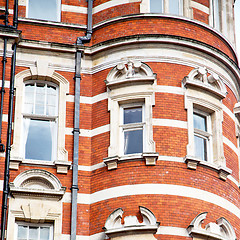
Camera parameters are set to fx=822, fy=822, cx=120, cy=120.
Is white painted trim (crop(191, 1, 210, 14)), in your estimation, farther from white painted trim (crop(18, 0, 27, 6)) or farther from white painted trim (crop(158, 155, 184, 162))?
white painted trim (crop(158, 155, 184, 162))

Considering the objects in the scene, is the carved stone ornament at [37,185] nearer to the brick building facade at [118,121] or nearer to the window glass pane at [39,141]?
the brick building facade at [118,121]

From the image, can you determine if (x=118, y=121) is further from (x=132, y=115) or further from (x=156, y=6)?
(x=156, y=6)

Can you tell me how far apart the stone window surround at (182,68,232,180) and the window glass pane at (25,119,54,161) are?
12.8ft

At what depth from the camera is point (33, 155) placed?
74.3 ft

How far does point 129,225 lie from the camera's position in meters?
21.1

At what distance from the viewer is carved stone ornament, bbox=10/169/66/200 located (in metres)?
21.7

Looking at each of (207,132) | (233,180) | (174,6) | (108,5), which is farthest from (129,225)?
(174,6)

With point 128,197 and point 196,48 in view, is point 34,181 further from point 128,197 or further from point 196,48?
point 196,48

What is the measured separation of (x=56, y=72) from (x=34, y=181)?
136 inches

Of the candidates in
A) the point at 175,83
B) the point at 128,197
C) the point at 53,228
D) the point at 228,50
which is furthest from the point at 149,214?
the point at 228,50

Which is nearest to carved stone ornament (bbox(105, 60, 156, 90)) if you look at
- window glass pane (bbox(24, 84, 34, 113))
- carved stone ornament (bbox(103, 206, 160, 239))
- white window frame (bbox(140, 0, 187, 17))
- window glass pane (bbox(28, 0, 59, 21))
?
white window frame (bbox(140, 0, 187, 17))

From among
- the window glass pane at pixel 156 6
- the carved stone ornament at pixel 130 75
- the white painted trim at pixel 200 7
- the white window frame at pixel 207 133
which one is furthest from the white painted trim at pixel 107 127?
the white painted trim at pixel 200 7

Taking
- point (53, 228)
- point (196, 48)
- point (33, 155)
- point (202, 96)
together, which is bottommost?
point (53, 228)

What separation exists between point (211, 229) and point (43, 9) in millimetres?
8542
